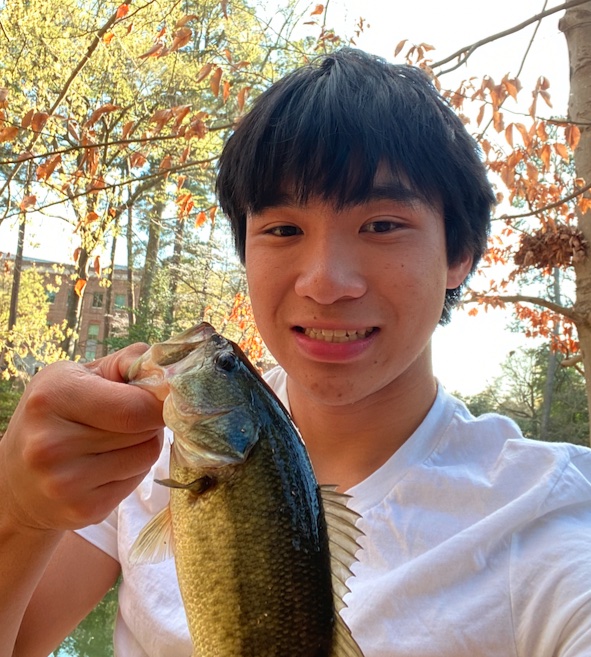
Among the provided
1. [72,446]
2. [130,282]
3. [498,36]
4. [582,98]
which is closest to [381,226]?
[72,446]

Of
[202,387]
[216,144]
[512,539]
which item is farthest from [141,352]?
[216,144]

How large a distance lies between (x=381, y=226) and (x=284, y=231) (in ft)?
0.91

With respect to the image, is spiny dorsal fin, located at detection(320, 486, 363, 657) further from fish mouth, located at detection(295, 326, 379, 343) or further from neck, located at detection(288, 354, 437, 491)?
neck, located at detection(288, 354, 437, 491)

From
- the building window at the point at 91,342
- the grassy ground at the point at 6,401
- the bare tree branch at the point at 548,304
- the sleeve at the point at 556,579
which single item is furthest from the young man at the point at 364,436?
the building window at the point at 91,342

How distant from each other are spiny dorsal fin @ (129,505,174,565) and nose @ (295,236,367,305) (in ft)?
2.13

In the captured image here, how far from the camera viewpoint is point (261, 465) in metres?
1.23

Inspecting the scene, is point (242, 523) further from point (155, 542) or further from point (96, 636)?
point (96, 636)

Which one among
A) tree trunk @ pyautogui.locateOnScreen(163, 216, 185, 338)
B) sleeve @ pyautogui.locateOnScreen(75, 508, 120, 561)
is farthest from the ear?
tree trunk @ pyautogui.locateOnScreen(163, 216, 185, 338)

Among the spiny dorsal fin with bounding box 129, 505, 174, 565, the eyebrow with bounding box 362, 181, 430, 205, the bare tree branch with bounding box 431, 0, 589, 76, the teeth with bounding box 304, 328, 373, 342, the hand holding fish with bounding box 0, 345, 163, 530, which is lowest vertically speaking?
the spiny dorsal fin with bounding box 129, 505, 174, 565

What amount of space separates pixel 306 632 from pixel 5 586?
27.7 inches

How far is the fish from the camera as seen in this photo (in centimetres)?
115

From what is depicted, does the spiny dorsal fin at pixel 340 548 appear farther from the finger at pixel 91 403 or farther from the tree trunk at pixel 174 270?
the tree trunk at pixel 174 270

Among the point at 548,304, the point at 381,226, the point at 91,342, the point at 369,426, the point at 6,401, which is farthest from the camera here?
the point at 91,342

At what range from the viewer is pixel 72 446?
3.93 ft
